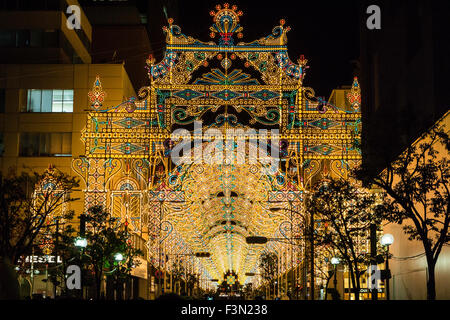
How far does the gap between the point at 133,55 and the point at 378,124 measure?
227 feet

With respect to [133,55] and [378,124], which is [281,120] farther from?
[133,55]

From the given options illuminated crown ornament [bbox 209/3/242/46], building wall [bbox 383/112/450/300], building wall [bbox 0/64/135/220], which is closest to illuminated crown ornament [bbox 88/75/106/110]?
illuminated crown ornament [bbox 209/3/242/46]

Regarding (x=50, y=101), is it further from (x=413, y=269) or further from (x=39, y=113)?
(x=413, y=269)

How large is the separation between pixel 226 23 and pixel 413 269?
16.4 m

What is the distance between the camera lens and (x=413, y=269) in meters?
40.0

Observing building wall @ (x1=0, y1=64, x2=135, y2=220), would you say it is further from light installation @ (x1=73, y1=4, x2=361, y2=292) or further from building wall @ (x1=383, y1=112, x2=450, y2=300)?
building wall @ (x1=383, y1=112, x2=450, y2=300)

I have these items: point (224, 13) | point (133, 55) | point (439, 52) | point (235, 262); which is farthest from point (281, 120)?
point (235, 262)

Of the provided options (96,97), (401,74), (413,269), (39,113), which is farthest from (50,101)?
(413,269)

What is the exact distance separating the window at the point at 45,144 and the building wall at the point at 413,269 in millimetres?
25045

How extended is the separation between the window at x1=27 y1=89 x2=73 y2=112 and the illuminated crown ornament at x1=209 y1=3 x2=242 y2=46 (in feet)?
71.7

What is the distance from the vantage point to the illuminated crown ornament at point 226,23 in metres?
40.1

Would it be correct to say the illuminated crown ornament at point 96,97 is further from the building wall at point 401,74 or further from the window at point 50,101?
the window at point 50,101

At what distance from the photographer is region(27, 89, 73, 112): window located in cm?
5862

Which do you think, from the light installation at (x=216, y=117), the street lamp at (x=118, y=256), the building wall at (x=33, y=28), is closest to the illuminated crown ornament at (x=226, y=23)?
the light installation at (x=216, y=117)
